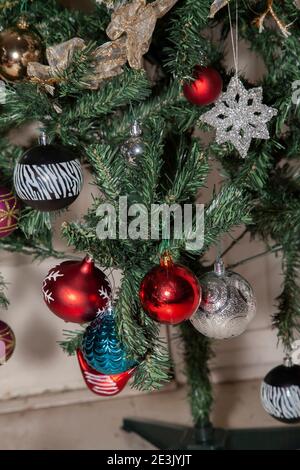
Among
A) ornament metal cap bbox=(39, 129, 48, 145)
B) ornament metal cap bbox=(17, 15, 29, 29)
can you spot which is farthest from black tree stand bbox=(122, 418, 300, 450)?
ornament metal cap bbox=(17, 15, 29, 29)

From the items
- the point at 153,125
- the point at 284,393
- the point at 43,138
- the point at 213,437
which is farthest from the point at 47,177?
the point at 213,437

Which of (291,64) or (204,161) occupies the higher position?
(291,64)

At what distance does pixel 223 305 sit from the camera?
0.70 metres

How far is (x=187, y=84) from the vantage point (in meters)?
0.70

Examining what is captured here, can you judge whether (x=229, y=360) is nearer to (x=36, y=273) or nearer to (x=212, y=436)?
(x=212, y=436)

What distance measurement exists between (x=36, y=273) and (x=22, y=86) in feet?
1.77

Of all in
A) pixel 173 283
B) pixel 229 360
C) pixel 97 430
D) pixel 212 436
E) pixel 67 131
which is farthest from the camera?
pixel 229 360

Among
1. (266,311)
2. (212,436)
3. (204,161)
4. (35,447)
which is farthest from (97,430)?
(204,161)

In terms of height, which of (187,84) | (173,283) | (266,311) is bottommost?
(173,283)

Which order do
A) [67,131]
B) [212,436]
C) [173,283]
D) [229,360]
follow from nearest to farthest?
[173,283], [67,131], [212,436], [229,360]

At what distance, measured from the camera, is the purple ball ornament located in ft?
2.41

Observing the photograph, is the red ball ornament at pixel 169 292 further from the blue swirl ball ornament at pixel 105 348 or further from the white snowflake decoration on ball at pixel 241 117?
the white snowflake decoration on ball at pixel 241 117

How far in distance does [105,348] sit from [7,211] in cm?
21

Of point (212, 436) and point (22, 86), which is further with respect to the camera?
point (212, 436)
